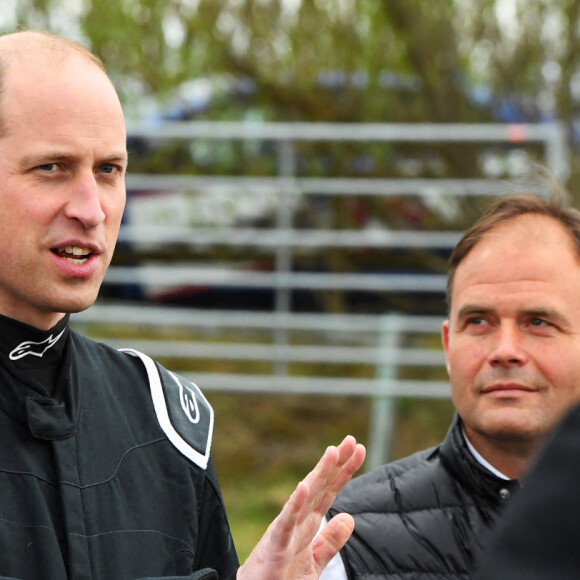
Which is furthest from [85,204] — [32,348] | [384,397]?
[384,397]

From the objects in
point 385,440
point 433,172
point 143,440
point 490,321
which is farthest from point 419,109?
point 143,440

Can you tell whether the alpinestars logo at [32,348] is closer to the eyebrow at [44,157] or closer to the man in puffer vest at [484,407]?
the eyebrow at [44,157]

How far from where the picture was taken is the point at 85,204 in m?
2.07

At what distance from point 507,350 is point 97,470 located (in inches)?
37.0

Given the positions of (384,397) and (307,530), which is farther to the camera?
(384,397)

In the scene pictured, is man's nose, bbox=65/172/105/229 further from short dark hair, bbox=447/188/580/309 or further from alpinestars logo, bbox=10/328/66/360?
short dark hair, bbox=447/188/580/309

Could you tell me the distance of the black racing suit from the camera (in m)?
1.94

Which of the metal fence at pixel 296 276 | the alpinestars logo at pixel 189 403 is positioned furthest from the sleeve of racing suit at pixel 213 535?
the metal fence at pixel 296 276

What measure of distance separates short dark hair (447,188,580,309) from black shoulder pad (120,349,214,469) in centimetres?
69

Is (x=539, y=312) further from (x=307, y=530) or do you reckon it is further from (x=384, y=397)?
(x=384, y=397)

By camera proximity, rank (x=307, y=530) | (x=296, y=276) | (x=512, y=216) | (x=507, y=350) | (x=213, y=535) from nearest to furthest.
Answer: (x=307, y=530) < (x=213, y=535) < (x=507, y=350) < (x=512, y=216) < (x=296, y=276)

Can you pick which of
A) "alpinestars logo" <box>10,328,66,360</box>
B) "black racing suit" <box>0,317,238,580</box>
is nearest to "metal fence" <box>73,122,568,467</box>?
"black racing suit" <box>0,317,238,580</box>

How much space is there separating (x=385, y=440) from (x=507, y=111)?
2258 millimetres

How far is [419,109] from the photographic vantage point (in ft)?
23.9
